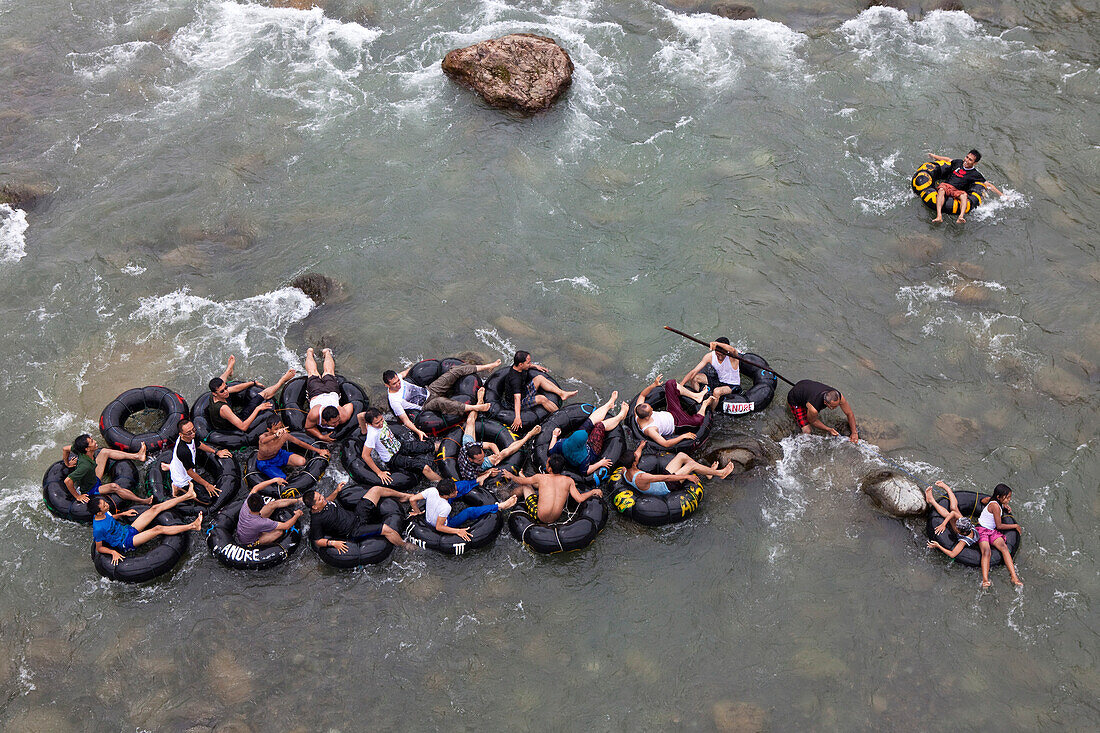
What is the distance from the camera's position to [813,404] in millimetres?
12578

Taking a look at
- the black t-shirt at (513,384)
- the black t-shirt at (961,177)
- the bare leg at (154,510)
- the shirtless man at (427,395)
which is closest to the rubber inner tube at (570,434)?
the black t-shirt at (513,384)

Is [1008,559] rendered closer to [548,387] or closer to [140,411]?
[548,387]

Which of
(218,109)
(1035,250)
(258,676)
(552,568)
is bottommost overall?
(258,676)

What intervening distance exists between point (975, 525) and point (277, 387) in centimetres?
1109

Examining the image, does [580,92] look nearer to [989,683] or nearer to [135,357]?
[135,357]

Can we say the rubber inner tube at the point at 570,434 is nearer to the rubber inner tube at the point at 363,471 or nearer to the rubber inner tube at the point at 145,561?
the rubber inner tube at the point at 363,471

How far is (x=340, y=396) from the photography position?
1297 cm

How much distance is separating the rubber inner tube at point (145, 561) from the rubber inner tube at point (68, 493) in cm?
55

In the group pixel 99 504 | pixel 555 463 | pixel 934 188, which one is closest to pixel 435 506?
pixel 555 463

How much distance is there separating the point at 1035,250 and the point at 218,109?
18.3 metres

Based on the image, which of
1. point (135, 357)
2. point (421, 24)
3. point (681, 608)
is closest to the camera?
point (681, 608)

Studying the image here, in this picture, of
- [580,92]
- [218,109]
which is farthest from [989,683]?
[218,109]

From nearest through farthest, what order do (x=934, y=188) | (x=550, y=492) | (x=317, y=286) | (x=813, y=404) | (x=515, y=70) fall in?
(x=550, y=492), (x=813, y=404), (x=317, y=286), (x=934, y=188), (x=515, y=70)

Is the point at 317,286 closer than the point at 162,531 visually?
No
